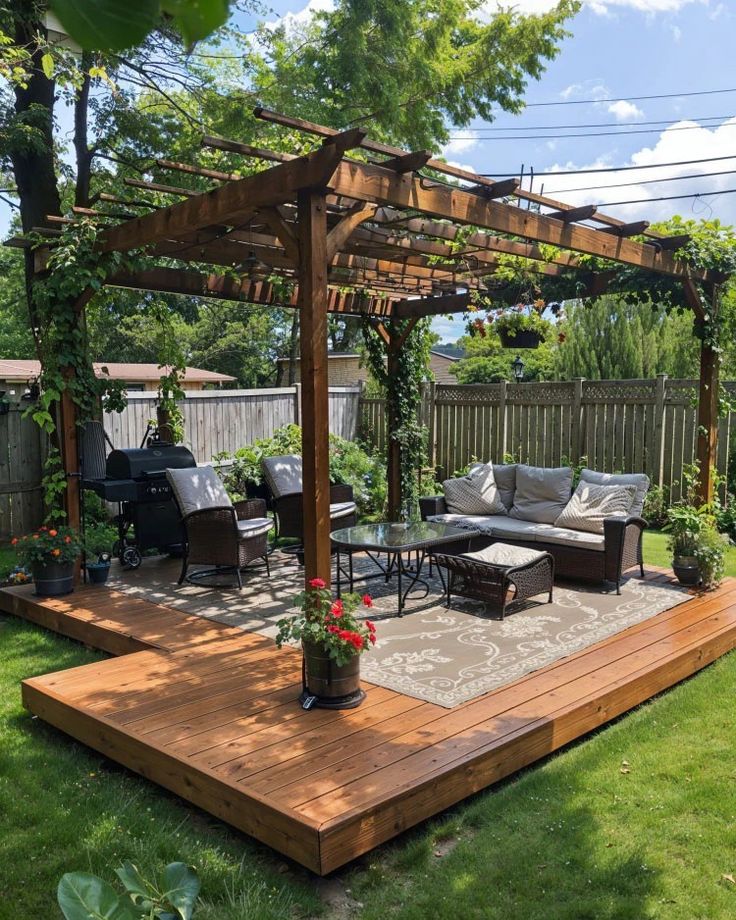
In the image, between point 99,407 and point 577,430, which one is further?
point 577,430

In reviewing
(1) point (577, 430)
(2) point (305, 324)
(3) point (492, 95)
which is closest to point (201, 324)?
(3) point (492, 95)

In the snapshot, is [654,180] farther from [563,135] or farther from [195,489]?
[195,489]

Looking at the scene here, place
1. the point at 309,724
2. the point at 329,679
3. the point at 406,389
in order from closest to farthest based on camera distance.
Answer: the point at 309,724
the point at 329,679
the point at 406,389

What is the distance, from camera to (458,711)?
3662mm

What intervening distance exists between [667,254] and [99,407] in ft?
15.2

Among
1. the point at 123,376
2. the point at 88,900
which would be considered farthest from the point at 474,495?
the point at 123,376

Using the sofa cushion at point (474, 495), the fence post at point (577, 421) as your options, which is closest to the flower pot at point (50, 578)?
the sofa cushion at point (474, 495)

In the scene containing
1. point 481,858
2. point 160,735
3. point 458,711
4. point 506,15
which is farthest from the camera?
point 506,15

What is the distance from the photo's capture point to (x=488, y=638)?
15.7 ft

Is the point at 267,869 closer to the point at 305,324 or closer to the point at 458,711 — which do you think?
the point at 458,711

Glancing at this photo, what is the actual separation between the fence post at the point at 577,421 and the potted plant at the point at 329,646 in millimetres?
6356

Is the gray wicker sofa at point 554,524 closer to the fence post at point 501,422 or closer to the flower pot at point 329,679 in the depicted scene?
the fence post at point 501,422

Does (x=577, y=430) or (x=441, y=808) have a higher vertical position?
(x=577, y=430)

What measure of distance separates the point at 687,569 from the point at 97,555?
459 cm
